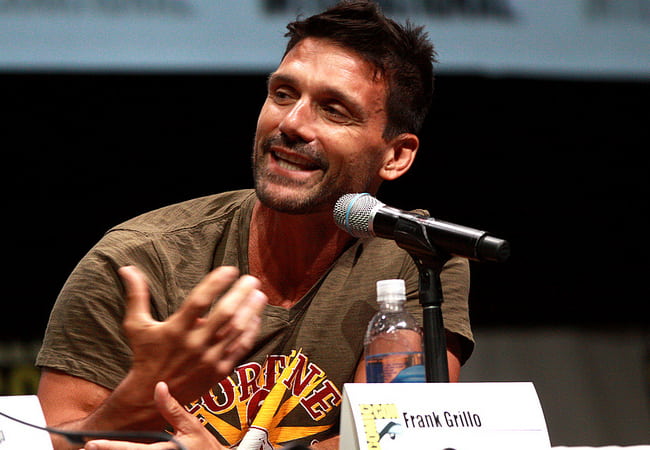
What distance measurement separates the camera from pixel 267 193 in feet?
5.95

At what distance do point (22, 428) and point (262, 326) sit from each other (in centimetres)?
74

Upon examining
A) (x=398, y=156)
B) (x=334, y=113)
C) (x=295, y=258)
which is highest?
(x=334, y=113)

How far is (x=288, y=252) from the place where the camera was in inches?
74.9

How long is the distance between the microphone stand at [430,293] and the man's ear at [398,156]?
2.46 ft

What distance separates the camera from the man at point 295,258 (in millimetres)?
1621

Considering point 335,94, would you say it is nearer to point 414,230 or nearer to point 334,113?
point 334,113

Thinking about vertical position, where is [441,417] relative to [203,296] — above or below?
below

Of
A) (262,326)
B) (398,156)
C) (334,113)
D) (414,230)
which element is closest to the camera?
(414,230)

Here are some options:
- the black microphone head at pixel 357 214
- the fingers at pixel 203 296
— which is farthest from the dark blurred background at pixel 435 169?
the fingers at pixel 203 296

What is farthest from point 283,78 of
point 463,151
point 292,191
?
point 463,151

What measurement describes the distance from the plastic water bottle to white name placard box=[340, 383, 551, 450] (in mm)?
230

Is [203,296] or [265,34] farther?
[265,34]

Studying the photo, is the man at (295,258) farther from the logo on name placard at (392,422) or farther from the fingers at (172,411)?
the logo on name placard at (392,422)

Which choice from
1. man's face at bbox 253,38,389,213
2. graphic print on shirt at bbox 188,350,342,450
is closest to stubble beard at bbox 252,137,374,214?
man's face at bbox 253,38,389,213
